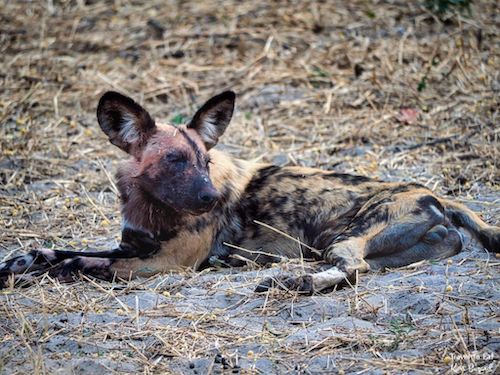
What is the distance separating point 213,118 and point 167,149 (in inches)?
14.6

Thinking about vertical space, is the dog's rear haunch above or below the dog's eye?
below

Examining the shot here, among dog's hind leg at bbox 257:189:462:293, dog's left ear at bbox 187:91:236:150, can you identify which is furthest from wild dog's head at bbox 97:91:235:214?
dog's hind leg at bbox 257:189:462:293

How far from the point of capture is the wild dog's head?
13.4ft

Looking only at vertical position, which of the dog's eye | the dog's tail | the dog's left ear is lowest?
the dog's tail

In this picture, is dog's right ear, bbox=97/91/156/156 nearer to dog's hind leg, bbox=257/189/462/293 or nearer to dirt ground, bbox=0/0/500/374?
dirt ground, bbox=0/0/500/374

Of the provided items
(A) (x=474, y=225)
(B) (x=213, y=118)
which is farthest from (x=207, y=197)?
(A) (x=474, y=225)

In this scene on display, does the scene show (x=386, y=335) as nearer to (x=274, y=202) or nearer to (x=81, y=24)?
(x=274, y=202)

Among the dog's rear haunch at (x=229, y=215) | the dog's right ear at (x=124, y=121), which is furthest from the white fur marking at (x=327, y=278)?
the dog's right ear at (x=124, y=121)

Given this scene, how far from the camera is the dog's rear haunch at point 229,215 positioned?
405 cm

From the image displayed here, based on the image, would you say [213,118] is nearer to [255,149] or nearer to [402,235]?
[402,235]

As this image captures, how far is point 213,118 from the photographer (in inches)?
176

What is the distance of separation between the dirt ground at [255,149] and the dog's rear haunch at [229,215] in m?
0.17

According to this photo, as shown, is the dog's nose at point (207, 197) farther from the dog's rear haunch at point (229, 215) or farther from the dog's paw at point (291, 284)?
the dog's paw at point (291, 284)

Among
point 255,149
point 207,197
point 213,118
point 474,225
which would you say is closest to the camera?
point 207,197
